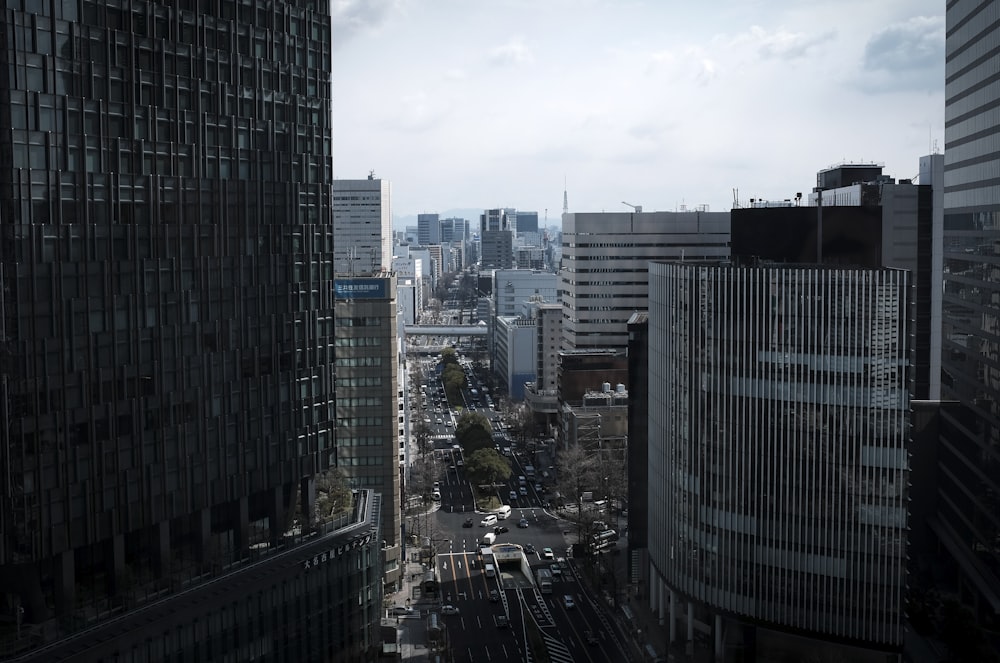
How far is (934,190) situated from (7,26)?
136 ft

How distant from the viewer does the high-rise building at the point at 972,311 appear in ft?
124

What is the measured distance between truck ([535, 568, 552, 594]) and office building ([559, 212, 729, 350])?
34214 mm

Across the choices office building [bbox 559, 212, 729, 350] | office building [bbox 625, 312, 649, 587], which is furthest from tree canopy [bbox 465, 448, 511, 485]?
office building [bbox 625, 312, 649, 587]

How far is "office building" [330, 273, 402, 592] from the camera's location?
47906 mm

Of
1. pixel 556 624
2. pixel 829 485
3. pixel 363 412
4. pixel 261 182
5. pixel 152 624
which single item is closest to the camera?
pixel 152 624

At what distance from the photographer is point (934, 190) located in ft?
162

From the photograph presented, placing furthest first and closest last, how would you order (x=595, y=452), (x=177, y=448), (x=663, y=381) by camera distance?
(x=595, y=452), (x=663, y=381), (x=177, y=448)

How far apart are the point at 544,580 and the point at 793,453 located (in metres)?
18.9

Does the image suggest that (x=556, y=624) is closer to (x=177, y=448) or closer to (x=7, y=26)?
(x=177, y=448)

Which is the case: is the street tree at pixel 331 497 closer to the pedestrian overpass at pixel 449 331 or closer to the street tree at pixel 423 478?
the street tree at pixel 423 478

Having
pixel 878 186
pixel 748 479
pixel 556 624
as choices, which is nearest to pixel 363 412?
pixel 556 624

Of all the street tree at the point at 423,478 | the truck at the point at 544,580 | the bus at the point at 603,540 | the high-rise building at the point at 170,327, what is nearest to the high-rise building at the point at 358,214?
the street tree at the point at 423,478

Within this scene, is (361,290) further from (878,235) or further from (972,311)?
(972,311)

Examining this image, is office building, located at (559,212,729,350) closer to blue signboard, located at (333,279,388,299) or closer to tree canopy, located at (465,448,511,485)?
tree canopy, located at (465,448,511,485)
